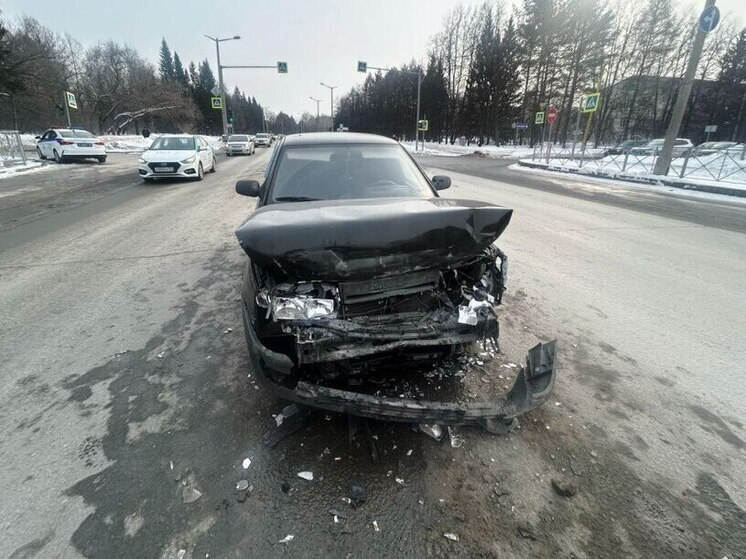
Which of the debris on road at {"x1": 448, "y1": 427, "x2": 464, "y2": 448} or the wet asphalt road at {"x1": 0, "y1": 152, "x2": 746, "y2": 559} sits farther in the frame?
the debris on road at {"x1": 448, "y1": 427, "x2": 464, "y2": 448}

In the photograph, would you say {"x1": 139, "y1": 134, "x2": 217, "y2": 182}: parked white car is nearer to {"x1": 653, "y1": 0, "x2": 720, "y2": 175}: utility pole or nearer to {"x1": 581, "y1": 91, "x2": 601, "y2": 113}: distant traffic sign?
{"x1": 581, "y1": 91, "x2": 601, "y2": 113}: distant traffic sign

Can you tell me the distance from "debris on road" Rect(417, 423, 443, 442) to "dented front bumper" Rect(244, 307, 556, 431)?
336 mm

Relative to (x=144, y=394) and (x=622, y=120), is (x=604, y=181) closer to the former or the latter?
(x=144, y=394)

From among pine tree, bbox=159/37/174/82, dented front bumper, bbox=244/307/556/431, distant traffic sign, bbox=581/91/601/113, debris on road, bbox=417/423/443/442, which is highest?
pine tree, bbox=159/37/174/82

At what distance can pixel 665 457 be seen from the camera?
220cm

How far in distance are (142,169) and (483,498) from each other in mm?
14209

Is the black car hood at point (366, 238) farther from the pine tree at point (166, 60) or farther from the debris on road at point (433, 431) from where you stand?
the pine tree at point (166, 60)

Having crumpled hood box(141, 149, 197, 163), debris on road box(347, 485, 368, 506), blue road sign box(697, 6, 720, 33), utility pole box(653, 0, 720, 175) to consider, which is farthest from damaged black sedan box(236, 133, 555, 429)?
blue road sign box(697, 6, 720, 33)

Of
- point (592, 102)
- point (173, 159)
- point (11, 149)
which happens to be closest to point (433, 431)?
point (173, 159)

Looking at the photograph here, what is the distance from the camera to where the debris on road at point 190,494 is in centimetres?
188

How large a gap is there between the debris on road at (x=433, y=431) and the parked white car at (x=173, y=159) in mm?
13287

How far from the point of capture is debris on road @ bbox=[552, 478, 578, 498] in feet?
6.42

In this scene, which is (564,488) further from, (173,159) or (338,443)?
(173,159)

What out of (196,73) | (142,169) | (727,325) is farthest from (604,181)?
(196,73)
